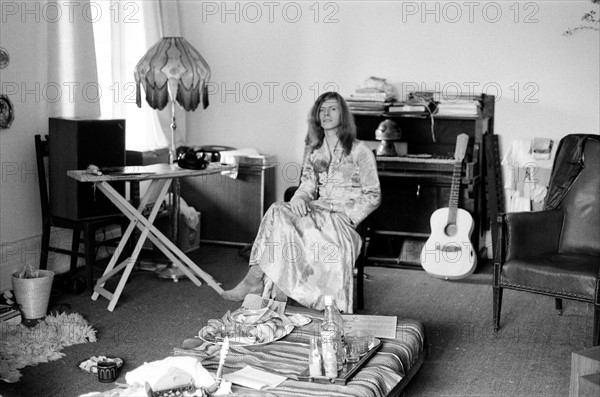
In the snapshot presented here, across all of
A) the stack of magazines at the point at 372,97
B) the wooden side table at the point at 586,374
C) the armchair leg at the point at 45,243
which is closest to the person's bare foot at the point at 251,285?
the armchair leg at the point at 45,243

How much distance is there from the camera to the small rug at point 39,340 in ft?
12.1

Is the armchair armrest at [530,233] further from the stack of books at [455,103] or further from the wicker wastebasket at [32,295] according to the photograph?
the wicker wastebasket at [32,295]

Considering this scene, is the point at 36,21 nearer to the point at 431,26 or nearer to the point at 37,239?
the point at 37,239

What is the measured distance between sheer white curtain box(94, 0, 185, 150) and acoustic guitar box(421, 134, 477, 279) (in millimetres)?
2193

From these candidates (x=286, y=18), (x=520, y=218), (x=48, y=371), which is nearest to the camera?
(x=48, y=371)

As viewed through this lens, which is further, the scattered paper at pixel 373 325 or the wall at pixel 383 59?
the wall at pixel 383 59

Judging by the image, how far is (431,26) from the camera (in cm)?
586

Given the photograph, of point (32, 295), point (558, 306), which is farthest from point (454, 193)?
point (32, 295)

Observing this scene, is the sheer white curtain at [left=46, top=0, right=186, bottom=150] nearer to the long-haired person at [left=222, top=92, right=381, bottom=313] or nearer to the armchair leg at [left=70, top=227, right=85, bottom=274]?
the armchair leg at [left=70, top=227, right=85, bottom=274]

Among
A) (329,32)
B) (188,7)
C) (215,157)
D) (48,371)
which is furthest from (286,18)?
(48,371)

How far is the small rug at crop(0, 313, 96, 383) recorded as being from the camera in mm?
3697

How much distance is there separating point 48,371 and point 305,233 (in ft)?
4.89

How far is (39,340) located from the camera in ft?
13.1

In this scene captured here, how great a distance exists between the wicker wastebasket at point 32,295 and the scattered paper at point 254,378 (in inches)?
68.8
